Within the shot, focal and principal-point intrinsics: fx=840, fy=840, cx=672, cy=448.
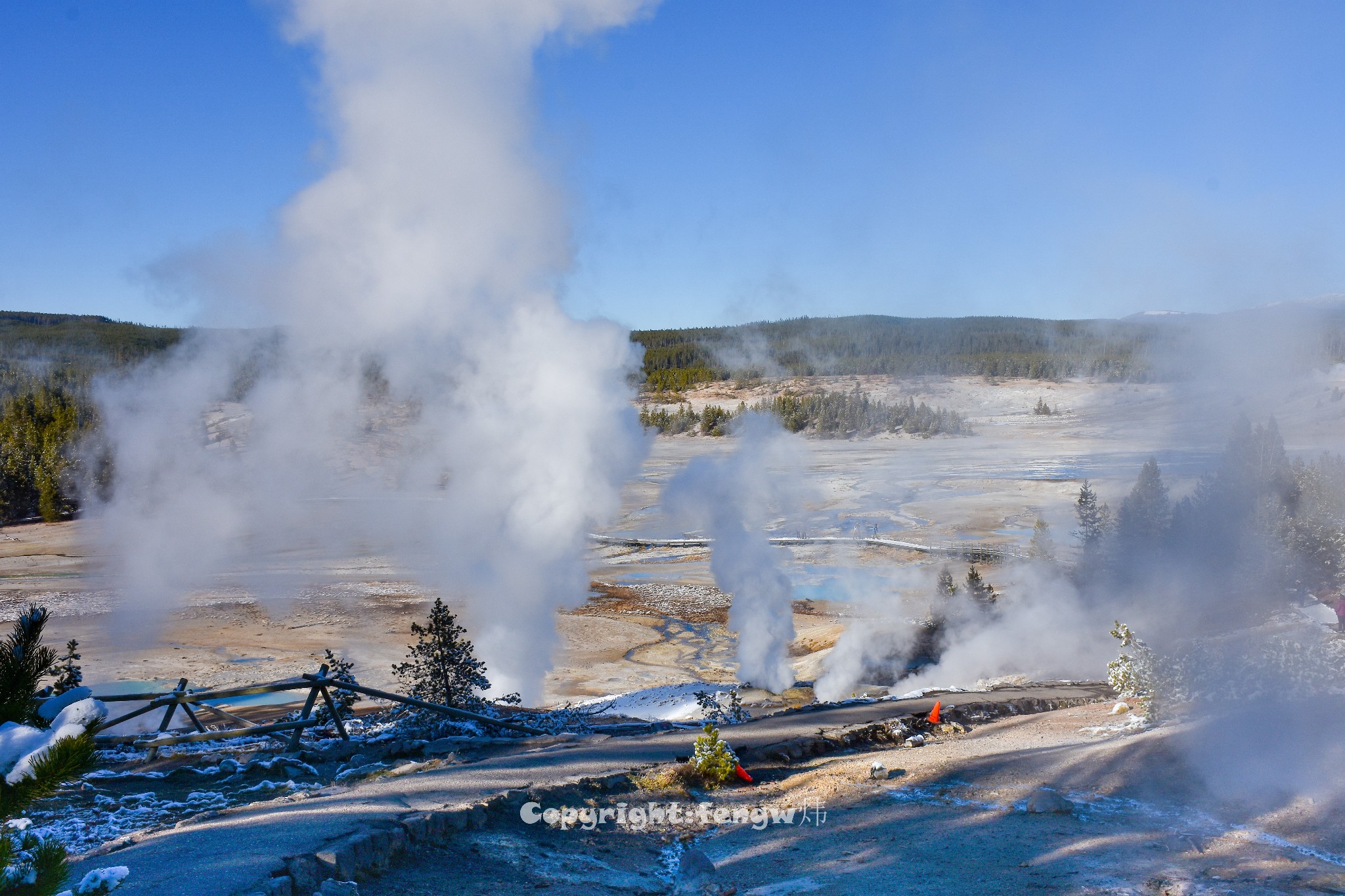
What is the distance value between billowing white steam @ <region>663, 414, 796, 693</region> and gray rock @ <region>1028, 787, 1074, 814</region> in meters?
15.5

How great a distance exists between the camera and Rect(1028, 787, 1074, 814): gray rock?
8023mm

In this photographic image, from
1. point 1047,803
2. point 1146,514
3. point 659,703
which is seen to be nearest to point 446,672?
point 659,703

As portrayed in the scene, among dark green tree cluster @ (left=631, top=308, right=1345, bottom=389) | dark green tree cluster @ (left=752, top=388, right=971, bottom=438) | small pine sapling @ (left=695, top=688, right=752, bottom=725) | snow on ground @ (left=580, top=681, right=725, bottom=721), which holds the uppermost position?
dark green tree cluster @ (left=631, top=308, right=1345, bottom=389)

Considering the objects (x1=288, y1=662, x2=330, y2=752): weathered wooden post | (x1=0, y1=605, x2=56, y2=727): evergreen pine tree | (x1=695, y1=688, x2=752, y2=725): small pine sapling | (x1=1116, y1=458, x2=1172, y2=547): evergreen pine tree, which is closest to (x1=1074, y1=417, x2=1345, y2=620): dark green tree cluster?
(x1=1116, y1=458, x2=1172, y2=547): evergreen pine tree

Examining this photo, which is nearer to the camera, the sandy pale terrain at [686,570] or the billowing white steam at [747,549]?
the billowing white steam at [747,549]

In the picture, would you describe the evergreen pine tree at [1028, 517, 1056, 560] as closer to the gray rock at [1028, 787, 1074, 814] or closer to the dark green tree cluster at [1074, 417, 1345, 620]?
the dark green tree cluster at [1074, 417, 1345, 620]

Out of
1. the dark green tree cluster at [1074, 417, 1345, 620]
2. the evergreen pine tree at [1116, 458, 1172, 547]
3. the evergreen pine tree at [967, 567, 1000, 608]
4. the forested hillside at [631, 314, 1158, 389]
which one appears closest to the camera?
the dark green tree cluster at [1074, 417, 1345, 620]

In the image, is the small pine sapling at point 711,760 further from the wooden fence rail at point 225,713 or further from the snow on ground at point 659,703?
the snow on ground at point 659,703

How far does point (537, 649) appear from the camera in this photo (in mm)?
24141

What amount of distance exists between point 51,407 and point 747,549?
71119mm

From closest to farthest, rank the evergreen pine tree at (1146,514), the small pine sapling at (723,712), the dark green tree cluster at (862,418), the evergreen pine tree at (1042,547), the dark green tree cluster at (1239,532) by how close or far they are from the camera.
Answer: the small pine sapling at (723,712) → the dark green tree cluster at (1239,532) → the evergreen pine tree at (1146,514) → the evergreen pine tree at (1042,547) → the dark green tree cluster at (862,418)

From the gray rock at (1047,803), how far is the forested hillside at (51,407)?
46111mm

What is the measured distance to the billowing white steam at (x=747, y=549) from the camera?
2450cm

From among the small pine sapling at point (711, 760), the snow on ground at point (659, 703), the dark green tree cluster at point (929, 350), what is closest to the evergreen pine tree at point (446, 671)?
the snow on ground at point (659, 703)
